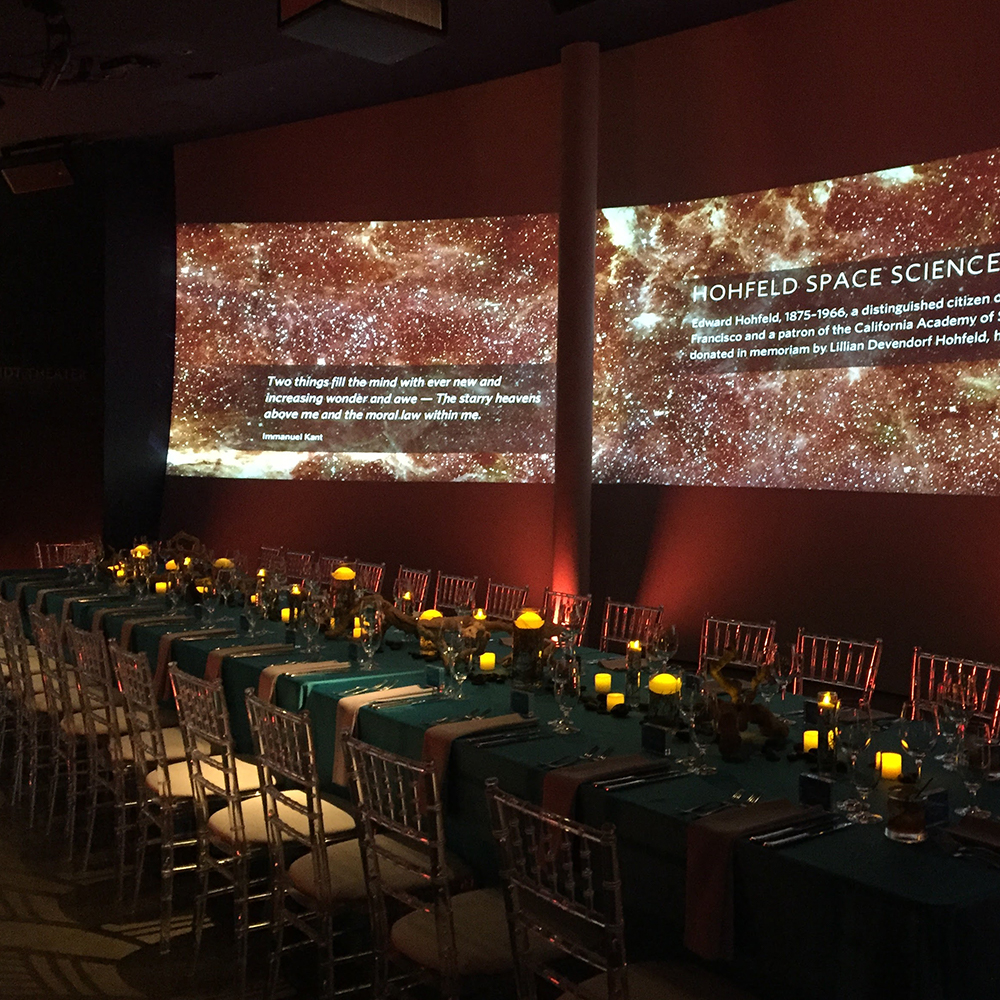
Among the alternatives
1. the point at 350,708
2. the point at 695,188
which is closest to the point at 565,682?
the point at 350,708

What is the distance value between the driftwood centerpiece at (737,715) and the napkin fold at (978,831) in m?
0.71

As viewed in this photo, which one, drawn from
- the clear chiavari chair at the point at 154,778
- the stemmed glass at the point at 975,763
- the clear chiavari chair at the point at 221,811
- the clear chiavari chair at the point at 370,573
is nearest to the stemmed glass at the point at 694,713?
the stemmed glass at the point at 975,763

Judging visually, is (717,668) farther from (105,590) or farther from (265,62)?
(265,62)

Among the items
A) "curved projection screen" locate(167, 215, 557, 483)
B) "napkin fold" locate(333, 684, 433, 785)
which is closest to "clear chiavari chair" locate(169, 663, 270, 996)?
"napkin fold" locate(333, 684, 433, 785)

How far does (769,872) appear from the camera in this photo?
7.11ft

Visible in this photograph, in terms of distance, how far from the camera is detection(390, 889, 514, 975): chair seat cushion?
2.47m

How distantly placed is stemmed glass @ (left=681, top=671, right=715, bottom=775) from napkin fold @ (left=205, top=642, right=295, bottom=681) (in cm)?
184

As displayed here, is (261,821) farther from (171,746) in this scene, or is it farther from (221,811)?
(171,746)

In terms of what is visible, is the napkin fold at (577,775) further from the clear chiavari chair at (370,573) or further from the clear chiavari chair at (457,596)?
the clear chiavari chair at (370,573)

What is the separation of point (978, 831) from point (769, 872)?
1.47 feet

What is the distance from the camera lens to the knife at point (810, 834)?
2193 mm

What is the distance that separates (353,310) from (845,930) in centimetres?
800

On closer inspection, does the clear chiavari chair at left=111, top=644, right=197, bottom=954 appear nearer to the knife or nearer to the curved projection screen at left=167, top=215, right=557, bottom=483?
the knife

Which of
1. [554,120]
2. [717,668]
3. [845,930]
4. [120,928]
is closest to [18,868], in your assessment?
[120,928]
